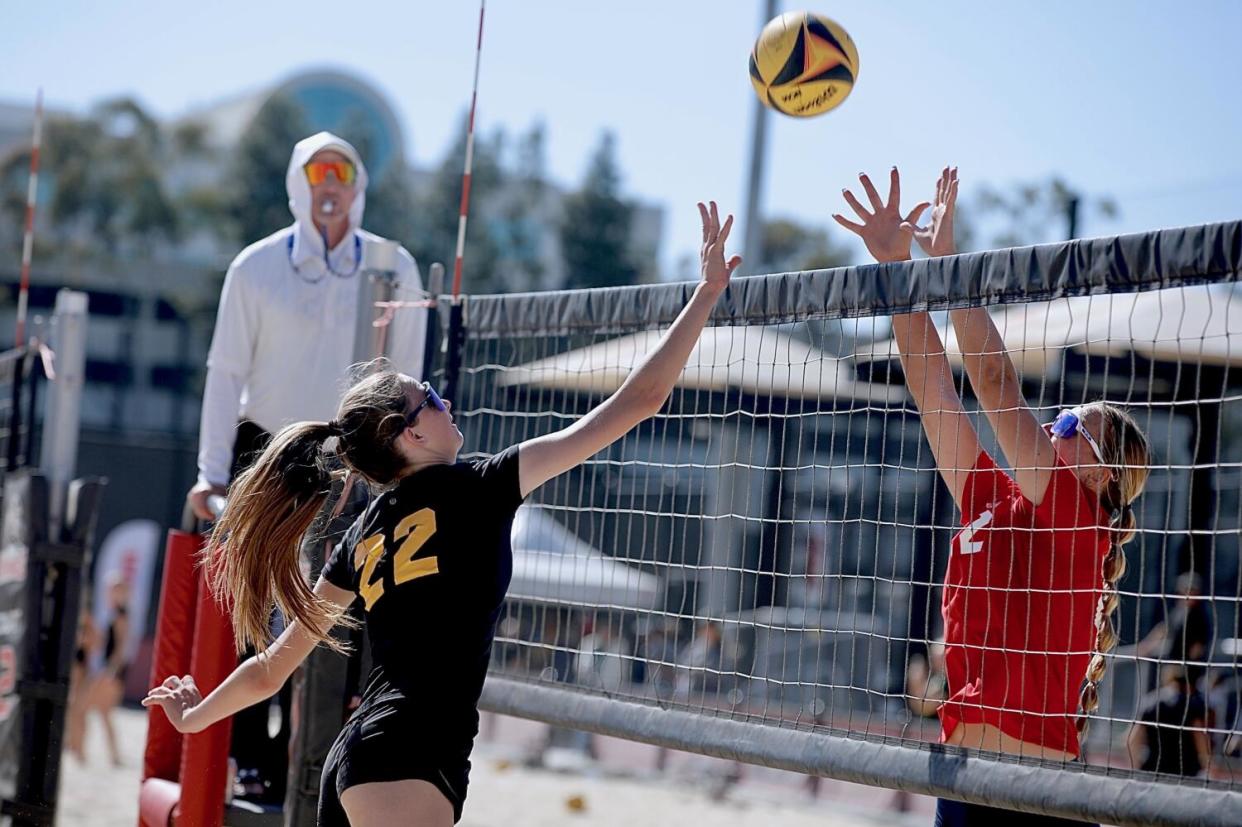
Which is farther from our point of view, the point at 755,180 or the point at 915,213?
the point at 755,180

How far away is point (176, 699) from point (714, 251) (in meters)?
1.75

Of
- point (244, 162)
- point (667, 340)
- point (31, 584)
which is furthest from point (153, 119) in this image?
point (667, 340)

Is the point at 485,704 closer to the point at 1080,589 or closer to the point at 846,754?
the point at 846,754

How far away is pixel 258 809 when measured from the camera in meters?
4.54

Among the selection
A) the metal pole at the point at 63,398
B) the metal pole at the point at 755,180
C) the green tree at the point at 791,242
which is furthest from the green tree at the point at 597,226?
the metal pole at the point at 63,398

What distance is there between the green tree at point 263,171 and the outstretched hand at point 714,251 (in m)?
36.0

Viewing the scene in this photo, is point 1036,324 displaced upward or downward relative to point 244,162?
downward

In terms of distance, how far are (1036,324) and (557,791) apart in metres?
6.20

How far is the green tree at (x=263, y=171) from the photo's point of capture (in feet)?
125

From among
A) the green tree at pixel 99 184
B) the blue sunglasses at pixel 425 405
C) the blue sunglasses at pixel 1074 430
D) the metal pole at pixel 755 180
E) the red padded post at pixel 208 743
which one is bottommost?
the red padded post at pixel 208 743

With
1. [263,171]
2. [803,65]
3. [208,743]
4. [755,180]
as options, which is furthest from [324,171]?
[263,171]

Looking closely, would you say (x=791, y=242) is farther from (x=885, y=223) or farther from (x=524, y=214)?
(x=885, y=223)

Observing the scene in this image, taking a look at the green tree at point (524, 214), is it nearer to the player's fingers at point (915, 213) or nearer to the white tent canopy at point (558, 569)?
the white tent canopy at point (558, 569)

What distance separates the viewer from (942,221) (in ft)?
11.4
